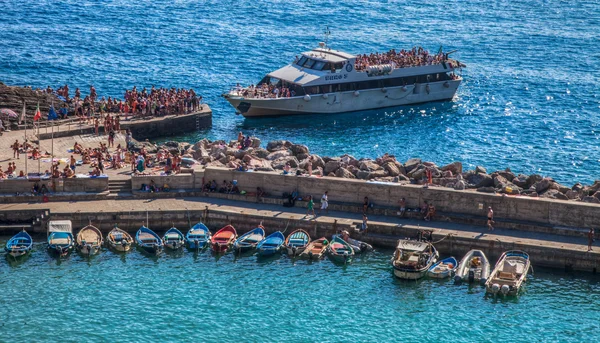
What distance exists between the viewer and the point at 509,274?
63219 millimetres

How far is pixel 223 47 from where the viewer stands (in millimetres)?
122375

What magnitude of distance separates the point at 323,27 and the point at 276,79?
32966 millimetres

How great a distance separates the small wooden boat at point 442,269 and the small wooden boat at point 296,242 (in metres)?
8.05

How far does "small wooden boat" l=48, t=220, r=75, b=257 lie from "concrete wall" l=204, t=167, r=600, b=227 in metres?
10.3

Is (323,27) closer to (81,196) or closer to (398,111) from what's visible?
(398,111)

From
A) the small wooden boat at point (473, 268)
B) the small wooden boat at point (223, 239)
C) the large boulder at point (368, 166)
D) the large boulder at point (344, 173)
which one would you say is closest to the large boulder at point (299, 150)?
the large boulder at point (368, 166)

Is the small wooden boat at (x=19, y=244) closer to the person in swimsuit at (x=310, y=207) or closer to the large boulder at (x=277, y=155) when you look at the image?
the person in swimsuit at (x=310, y=207)

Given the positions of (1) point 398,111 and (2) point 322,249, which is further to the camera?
(1) point 398,111

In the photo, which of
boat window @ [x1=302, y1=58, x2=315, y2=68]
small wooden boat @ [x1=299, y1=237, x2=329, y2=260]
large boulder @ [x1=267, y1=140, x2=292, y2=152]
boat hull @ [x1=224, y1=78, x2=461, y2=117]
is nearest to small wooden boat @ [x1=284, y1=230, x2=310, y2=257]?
small wooden boat @ [x1=299, y1=237, x2=329, y2=260]

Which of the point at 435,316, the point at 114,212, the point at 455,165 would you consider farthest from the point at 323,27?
the point at 435,316

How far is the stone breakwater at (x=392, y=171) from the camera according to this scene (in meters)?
72.0

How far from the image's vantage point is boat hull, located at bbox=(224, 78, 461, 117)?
98625 mm

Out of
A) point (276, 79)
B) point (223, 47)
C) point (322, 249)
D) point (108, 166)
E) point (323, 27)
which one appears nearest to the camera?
point (322, 249)

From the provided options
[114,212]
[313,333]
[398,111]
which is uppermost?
[398,111]
